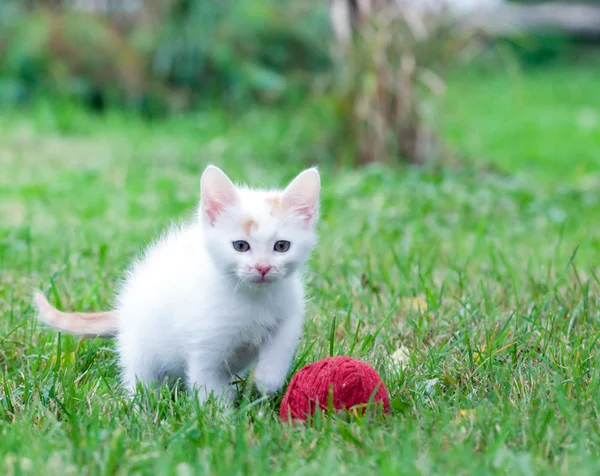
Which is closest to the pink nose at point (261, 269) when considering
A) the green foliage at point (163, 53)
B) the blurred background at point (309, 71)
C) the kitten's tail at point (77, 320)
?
the kitten's tail at point (77, 320)

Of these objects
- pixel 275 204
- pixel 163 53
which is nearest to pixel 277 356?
pixel 275 204

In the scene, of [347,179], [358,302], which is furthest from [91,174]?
[358,302]

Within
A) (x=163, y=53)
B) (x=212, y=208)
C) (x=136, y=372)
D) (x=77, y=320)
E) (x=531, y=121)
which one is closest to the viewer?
(x=212, y=208)

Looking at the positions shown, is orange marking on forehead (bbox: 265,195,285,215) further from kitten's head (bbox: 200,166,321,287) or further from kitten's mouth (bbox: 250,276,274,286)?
kitten's mouth (bbox: 250,276,274,286)

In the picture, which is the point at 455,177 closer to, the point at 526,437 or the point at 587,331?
the point at 587,331

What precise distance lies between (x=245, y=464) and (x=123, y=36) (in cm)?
840

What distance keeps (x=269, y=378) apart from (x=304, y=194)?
525mm

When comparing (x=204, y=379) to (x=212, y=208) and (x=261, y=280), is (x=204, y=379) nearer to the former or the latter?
(x=261, y=280)

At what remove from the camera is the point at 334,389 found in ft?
6.91

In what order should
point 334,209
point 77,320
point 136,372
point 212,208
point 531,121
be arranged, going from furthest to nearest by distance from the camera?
point 531,121 < point 334,209 < point 77,320 < point 136,372 < point 212,208

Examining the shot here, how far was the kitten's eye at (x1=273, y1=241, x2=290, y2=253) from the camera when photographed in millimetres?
2297

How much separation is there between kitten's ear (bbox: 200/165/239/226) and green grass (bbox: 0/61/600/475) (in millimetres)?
520

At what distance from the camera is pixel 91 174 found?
5.67m

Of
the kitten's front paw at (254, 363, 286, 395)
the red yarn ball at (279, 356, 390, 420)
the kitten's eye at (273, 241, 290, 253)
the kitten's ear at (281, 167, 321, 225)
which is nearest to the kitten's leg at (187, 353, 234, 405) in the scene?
the kitten's front paw at (254, 363, 286, 395)
